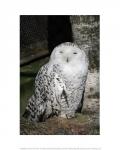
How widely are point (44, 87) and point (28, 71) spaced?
124 millimetres

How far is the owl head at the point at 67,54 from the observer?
12.2ft

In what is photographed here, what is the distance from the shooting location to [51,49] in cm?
377

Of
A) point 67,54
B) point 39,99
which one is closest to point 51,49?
point 67,54

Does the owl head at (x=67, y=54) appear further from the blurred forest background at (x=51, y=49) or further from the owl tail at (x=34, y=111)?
the owl tail at (x=34, y=111)

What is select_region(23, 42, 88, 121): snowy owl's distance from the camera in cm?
374

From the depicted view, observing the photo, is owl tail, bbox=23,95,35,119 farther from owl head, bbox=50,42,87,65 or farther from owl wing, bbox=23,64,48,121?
owl head, bbox=50,42,87,65

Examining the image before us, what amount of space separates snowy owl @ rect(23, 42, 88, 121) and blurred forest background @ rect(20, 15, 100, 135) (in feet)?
0.10

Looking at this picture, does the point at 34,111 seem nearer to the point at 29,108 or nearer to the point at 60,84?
the point at 29,108

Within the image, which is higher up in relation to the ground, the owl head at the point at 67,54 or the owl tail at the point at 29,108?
the owl head at the point at 67,54

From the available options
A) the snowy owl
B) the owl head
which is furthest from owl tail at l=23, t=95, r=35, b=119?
the owl head

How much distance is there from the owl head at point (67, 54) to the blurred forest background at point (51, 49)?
3 cm

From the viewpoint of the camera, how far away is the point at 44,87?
378 cm

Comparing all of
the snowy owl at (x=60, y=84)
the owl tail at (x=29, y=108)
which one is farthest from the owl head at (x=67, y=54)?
the owl tail at (x=29, y=108)
